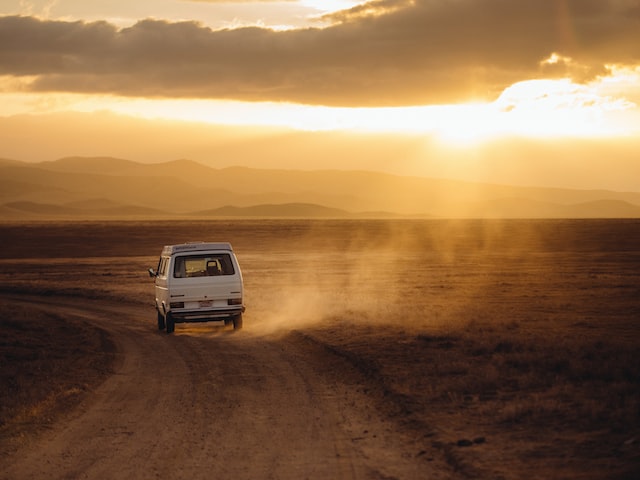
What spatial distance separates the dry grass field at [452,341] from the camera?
1055cm

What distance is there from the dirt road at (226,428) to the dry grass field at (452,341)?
0.50 m

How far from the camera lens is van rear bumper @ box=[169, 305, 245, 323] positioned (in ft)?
75.7

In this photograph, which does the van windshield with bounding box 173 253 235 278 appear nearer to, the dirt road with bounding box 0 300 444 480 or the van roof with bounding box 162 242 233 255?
the van roof with bounding box 162 242 233 255

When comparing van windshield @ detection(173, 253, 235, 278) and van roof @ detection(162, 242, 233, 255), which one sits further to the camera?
van roof @ detection(162, 242, 233, 255)

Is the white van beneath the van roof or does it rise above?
beneath

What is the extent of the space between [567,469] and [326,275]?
126ft

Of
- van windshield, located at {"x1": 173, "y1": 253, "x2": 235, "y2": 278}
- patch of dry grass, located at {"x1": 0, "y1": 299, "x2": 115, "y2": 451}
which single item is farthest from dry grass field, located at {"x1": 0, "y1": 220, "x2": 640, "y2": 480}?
van windshield, located at {"x1": 173, "y1": 253, "x2": 235, "y2": 278}

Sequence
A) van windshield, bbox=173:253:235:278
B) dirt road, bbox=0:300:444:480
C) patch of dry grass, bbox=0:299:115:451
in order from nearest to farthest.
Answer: dirt road, bbox=0:300:444:480 → patch of dry grass, bbox=0:299:115:451 → van windshield, bbox=173:253:235:278

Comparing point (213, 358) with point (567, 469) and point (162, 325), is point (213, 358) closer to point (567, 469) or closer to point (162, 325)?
point (162, 325)

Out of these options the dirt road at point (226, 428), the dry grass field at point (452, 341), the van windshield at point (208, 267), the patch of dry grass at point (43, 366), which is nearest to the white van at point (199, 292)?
the van windshield at point (208, 267)

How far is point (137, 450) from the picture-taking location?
10.1 m

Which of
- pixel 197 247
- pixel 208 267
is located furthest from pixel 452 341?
pixel 197 247

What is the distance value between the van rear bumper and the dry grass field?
108 cm

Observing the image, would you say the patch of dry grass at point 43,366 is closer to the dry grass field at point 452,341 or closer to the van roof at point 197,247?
the dry grass field at point 452,341
